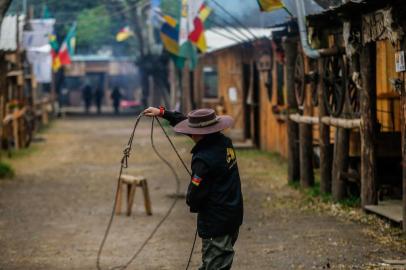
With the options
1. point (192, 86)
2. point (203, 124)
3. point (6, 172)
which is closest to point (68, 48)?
point (192, 86)

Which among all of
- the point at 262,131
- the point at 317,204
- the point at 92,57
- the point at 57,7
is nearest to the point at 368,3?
the point at 317,204

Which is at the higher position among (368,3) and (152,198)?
(368,3)

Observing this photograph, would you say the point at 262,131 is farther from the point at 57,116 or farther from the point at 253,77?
the point at 57,116

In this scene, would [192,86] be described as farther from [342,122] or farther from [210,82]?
[342,122]

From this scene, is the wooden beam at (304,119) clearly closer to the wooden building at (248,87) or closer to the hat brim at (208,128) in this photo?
the wooden building at (248,87)

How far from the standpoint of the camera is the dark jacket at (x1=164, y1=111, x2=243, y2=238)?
6.90m

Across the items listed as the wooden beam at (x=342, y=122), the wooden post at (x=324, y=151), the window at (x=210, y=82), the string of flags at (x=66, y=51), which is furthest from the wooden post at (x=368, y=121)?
the string of flags at (x=66, y=51)

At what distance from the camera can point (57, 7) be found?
47.4 meters

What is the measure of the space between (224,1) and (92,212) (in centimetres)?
1673

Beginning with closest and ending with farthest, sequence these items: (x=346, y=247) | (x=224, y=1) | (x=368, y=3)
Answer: (x=346, y=247) < (x=368, y=3) < (x=224, y=1)

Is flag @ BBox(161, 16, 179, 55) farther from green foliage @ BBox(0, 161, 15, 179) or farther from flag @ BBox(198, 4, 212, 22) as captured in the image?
green foliage @ BBox(0, 161, 15, 179)

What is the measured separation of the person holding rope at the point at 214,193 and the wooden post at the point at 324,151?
7.71 metres

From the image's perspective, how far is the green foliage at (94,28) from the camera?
176 ft

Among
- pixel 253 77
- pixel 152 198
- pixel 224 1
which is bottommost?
pixel 152 198
